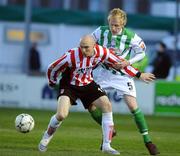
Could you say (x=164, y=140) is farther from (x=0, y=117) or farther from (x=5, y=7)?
(x=5, y=7)

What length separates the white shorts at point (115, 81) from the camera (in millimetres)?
14906

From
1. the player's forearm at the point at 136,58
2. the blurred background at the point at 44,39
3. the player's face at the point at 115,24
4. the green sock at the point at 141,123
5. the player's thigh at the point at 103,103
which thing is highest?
the player's face at the point at 115,24

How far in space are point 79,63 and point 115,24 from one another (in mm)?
1031

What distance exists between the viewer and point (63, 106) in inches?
548

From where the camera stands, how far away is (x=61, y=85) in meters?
14.2

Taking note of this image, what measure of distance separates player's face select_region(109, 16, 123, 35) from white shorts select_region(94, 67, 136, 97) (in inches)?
28.4

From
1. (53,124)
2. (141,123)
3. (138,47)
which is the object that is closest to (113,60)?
(138,47)

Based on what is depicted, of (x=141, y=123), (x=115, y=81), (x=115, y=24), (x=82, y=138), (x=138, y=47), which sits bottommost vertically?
(x=82, y=138)

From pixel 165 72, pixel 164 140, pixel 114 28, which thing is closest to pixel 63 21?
pixel 165 72

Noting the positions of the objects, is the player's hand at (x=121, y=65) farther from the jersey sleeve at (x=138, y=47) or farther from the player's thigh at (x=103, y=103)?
the jersey sleeve at (x=138, y=47)

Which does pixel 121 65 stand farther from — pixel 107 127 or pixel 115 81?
pixel 107 127

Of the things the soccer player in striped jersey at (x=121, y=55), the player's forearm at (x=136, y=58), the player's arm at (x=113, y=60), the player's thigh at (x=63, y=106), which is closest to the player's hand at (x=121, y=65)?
the player's arm at (x=113, y=60)

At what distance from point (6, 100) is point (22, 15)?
8.65 metres

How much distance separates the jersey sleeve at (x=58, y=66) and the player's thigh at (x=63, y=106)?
0.34 m
